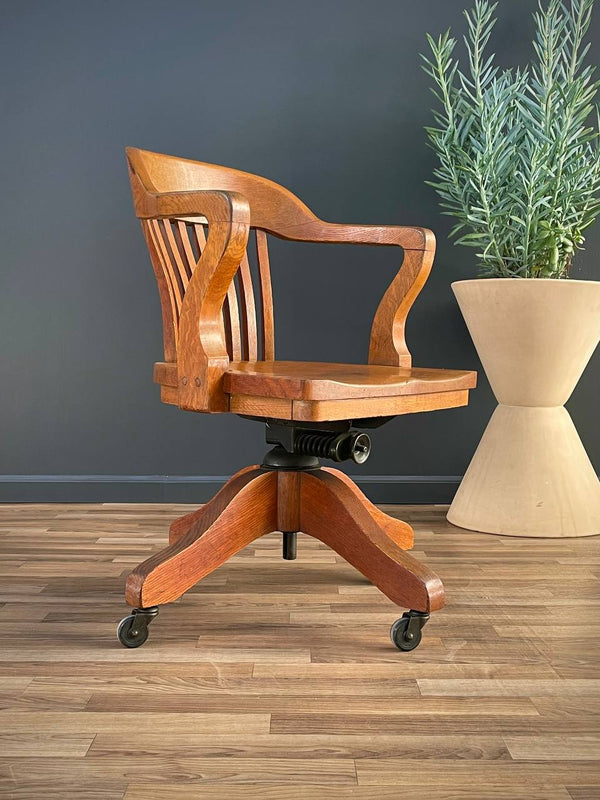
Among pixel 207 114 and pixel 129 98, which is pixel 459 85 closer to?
pixel 207 114

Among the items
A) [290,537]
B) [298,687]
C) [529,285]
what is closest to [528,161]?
[529,285]

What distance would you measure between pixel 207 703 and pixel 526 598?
754mm

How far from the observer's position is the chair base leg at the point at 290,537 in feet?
4.42

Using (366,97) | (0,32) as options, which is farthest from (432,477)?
(0,32)

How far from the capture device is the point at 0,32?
7.92ft

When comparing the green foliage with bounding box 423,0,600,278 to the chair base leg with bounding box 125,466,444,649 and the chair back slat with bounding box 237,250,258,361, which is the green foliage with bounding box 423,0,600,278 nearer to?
the chair back slat with bounding box 237,250,258,361

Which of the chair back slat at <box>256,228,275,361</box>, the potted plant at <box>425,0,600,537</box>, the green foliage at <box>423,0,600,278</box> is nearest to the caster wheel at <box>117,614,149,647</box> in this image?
the chair back slat at <box>256,228,275,361</box>

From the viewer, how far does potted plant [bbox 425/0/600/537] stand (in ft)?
6.79

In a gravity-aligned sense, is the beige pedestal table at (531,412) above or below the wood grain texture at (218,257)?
below

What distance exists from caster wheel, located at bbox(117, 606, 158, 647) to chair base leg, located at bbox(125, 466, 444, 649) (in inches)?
0.4

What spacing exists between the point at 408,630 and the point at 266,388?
466mm

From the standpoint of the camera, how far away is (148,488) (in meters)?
2.50

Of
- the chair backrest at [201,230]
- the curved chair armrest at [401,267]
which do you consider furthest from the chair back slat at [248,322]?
the curved chair armrest at [401,267]

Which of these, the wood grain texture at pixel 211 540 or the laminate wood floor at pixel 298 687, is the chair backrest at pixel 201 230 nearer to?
the wood grain texture at pixel 211 540
